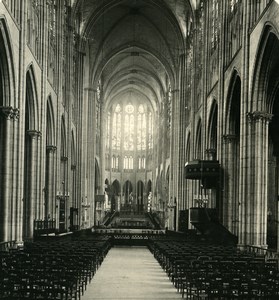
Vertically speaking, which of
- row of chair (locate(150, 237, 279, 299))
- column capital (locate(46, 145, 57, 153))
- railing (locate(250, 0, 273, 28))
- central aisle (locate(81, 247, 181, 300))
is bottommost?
central aisle (locate(81, 247, 181, 300))

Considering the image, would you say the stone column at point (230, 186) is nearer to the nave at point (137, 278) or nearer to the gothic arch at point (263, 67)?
the gothic arch at point (263, 67)

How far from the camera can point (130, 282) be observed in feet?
66.0

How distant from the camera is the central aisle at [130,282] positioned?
1692 centimetres

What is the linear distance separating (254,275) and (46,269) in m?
5.78

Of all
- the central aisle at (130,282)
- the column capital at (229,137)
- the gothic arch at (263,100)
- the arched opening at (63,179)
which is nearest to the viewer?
the central aisle at (130,282)

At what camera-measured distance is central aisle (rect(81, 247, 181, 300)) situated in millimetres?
16922

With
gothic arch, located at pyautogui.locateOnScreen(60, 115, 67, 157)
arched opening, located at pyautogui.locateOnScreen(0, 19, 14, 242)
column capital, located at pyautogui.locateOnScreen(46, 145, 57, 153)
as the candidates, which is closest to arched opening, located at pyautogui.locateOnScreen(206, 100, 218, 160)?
column capital, located at pyautogui.locateOnScreen(46, 145, 57, 153)

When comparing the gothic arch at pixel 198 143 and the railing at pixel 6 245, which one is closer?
the railing at pixel 6 245

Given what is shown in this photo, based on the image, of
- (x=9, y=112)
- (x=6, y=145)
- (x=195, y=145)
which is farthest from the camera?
(x=195, y=145)

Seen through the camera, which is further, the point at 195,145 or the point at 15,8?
the point at 195,145

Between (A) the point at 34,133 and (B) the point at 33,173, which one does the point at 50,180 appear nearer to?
(B) the point at 33,173

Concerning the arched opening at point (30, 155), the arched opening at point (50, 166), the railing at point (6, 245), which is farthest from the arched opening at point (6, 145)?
the arched opening at point (50, 166)

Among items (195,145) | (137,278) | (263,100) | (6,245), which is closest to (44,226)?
A: (6,245)

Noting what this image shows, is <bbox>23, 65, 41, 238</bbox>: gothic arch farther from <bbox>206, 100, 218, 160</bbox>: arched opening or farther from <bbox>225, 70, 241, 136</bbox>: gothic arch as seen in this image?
<bbox>206, 100, 218, 160</bbox>: arched opening
